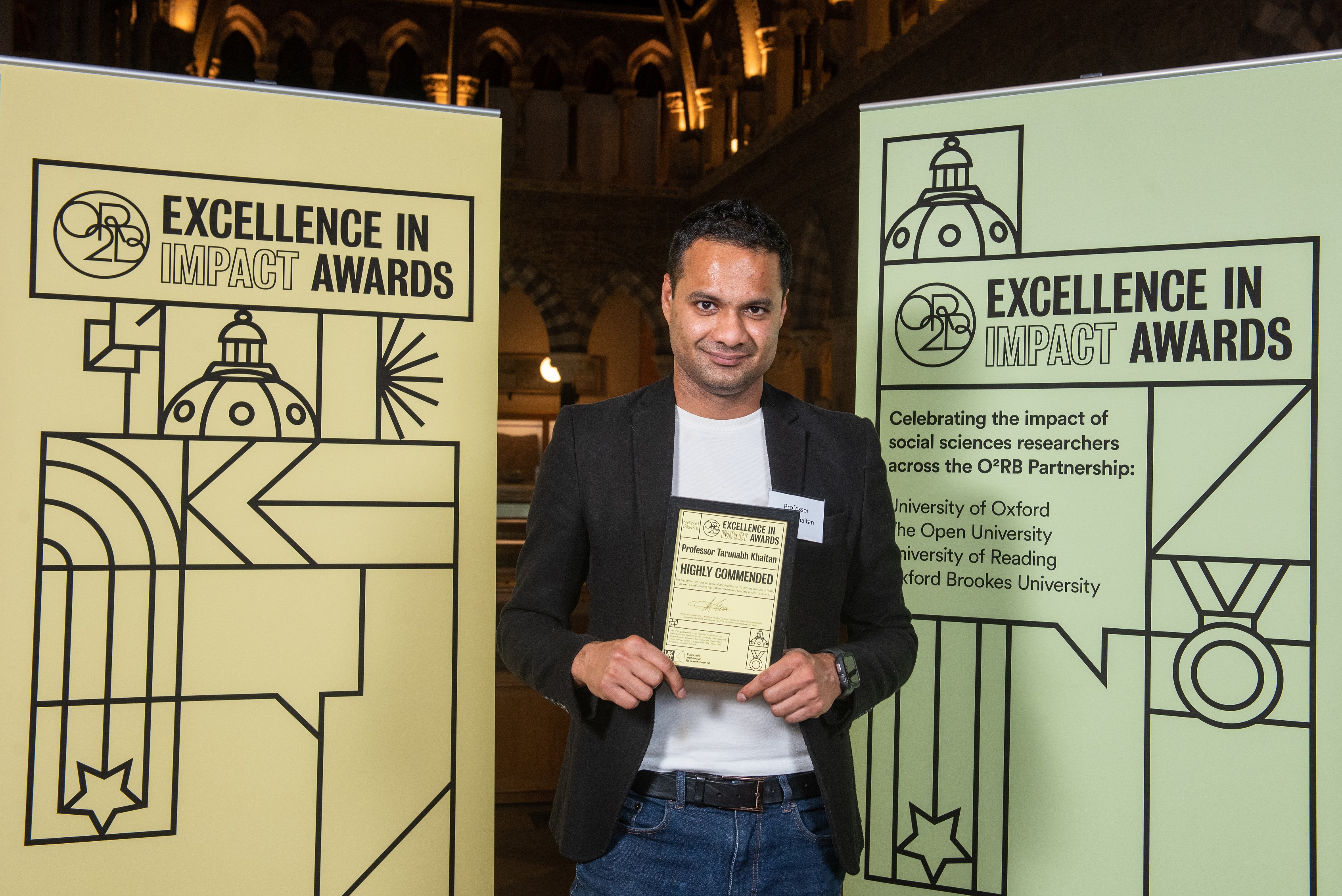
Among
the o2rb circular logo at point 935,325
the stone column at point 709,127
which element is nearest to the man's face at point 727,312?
the o2rb circular logo at point 935,325

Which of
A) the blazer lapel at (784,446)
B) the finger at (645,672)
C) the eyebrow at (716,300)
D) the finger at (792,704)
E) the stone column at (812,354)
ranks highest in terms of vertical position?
the stone column at (812,354)

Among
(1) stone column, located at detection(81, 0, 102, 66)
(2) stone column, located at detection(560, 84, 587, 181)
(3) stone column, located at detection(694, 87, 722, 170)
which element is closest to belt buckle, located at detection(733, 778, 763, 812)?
(1) stone column, located at detection(81, 0, 102, 66)

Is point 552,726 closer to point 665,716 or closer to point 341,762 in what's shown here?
point 341,762

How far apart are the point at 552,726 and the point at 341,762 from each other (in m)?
2.70

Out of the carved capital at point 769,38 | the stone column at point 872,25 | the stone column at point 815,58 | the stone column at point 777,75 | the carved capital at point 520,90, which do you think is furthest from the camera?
the carved capital at point 520,90

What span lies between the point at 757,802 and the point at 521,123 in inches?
566

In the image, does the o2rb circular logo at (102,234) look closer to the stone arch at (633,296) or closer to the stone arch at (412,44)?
the stone arch at (633,296)

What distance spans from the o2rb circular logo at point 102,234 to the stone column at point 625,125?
1341 cm

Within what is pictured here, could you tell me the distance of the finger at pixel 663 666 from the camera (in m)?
1.38

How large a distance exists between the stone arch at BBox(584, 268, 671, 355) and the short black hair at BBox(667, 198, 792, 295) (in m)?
13.1

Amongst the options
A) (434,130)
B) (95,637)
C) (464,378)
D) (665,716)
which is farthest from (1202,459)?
(95,637)

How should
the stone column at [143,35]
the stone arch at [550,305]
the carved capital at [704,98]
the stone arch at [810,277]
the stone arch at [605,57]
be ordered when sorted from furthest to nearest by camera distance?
the stone arch at [605,57] → the stone arch at [550,305] → the carved capital at [704,98] → the stone arch at [810,277] → the stone column at [143,35]

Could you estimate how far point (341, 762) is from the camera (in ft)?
7.20

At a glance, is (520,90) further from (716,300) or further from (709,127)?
(716,300)
